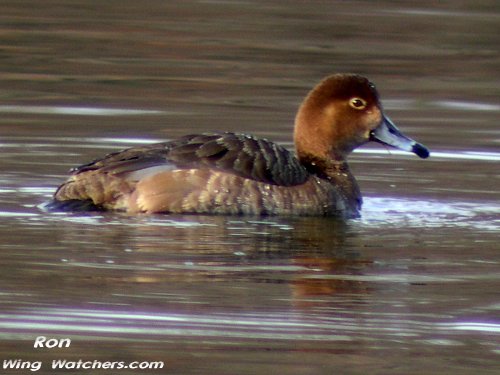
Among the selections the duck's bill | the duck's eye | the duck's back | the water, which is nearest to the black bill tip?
the duck's bill

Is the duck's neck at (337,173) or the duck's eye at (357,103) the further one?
the duck's eye at (357,103)

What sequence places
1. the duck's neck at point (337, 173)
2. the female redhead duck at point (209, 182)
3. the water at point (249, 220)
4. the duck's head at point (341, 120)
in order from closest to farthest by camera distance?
the water at point (249, 220) → the female redhead duck at point (209, 182) → the duck's neck at point (337, 173) → the duck's head at point (341, 120)

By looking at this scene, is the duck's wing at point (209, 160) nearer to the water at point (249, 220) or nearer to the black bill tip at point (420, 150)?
the water at point (249, 220)

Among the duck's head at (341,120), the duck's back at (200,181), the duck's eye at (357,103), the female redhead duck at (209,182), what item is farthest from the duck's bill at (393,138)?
the duck's back at (200,181)

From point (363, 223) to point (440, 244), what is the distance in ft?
2.44

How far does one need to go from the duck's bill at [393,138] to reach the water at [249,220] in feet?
0.92

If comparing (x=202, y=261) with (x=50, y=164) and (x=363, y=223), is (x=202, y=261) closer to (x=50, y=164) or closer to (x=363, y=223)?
(x=363, y=223)

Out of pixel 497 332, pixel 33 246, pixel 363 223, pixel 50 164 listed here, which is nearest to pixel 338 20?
pixel 50 164

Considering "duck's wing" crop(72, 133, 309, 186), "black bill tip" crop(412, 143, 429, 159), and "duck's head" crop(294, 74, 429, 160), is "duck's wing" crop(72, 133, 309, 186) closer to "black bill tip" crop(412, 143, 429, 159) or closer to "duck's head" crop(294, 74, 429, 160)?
"duck's head" crop(294, 74, 429, 160)

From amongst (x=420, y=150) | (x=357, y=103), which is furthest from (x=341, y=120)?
(x=420, y=150)

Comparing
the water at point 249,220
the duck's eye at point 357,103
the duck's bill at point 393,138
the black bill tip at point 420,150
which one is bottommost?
the water at point 249,220

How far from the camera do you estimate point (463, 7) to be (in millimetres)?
16938

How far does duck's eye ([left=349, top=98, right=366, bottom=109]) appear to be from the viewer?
9.27m

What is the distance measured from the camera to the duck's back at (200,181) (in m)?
8.34
